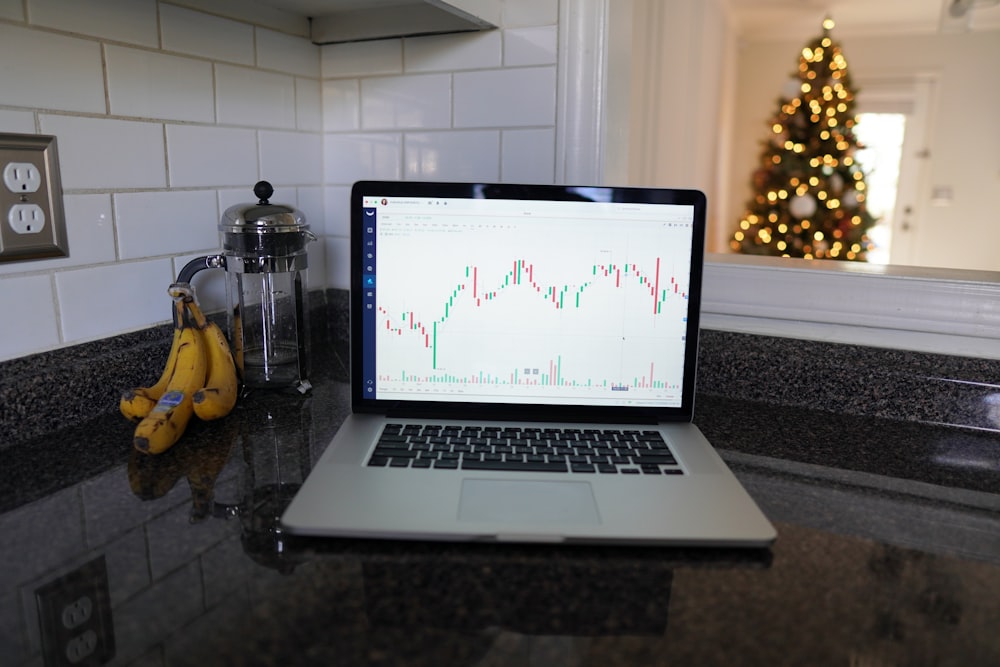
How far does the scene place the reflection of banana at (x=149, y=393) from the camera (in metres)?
0.78

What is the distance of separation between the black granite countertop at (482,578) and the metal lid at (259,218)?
28 centimetres

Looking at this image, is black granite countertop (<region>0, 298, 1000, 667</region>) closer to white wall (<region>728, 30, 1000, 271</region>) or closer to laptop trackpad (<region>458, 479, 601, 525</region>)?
laptop trackpad (<region>458, 479, 601, 525</region>)

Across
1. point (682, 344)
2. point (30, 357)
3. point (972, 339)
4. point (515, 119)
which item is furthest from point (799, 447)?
point (30, 357)

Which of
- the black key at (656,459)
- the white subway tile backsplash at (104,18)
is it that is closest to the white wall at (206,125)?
the white subway tile backsplash at (104,18)

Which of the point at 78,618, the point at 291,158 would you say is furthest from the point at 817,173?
the point at 78,618

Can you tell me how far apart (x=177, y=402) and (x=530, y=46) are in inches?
25.5

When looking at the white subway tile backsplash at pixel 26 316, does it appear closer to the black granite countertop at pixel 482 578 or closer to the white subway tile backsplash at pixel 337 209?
the black granite countertop at pixel 482 578

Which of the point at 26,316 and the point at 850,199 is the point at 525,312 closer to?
the point at 26,316

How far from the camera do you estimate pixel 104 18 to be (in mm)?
811

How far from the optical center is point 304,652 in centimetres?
43

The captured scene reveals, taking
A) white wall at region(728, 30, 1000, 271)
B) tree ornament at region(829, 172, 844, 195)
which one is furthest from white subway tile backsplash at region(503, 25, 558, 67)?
white wall at region(728, 30, 1000, 271)

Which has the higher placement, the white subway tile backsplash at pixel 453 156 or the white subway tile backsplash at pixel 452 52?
the white subway tile backsplash at pixel 452 52

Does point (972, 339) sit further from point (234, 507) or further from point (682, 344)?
point (234, 507)

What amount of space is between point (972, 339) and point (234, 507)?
87 cm
